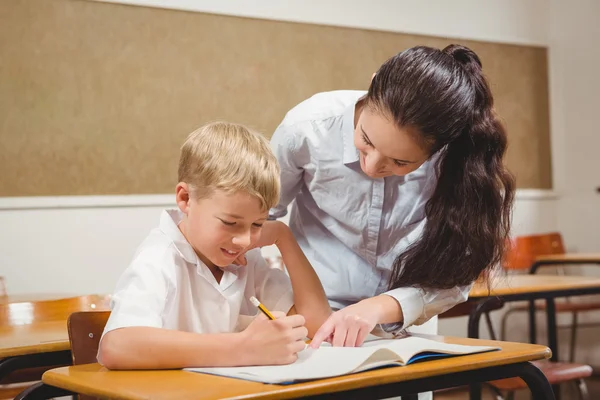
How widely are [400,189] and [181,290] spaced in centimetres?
56

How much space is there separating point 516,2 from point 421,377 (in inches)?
179

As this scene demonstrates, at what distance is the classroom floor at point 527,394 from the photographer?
4.26 meters

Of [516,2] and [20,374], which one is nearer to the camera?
[20,374]

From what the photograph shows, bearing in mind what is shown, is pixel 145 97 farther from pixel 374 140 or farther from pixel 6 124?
pixel 374 140

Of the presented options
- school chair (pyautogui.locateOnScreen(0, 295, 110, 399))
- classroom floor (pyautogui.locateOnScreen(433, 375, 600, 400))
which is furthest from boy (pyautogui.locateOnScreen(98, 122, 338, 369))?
classroom floor (pyautogui.locateOnScreen(433, 375, 600, 400))

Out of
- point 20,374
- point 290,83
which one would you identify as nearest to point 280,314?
point 20,374

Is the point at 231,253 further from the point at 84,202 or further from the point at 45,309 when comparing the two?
the point at 84,202

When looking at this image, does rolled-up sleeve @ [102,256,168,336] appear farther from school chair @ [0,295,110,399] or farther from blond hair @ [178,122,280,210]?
school chair @ [0,295,110,399]

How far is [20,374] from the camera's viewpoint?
8.13ft

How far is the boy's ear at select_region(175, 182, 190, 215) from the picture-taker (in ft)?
4.57

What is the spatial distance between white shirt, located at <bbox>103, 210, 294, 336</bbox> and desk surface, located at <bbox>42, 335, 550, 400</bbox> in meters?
0.09

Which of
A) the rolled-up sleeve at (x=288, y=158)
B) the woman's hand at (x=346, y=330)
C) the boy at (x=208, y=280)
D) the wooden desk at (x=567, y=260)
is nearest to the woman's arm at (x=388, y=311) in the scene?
the woman's hand at (x=346, y=330)

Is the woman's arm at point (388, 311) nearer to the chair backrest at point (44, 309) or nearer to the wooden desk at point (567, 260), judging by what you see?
the chair backrest at point (44, 309)

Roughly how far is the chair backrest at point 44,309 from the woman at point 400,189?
2.29 feet
